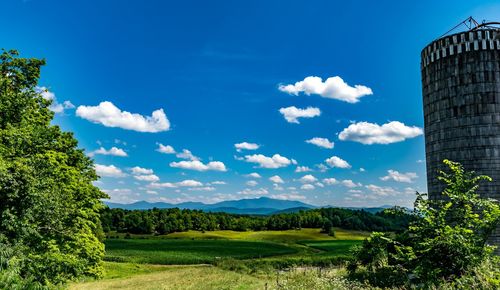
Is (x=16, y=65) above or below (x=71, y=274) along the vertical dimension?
above

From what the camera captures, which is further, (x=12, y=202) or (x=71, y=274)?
(x=71, y=274)

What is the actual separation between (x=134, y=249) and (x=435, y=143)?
200ft

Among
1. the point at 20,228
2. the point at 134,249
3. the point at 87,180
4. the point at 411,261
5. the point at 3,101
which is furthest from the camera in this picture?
the point at 134,249

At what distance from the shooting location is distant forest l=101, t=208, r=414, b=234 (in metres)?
106

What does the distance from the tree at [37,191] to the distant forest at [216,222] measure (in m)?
→ 79.4

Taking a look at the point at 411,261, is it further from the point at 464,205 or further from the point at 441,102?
the point at 441,102

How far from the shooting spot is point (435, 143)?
74.5 feet

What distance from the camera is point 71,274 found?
20.8 m

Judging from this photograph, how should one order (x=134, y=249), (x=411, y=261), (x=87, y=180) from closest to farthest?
(x=411, y=261)
(x=87, y=180)
(x=134, y=249)

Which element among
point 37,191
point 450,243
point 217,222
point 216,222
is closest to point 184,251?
point 216,222

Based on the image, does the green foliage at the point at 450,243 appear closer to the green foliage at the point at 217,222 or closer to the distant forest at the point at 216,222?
the distant forest at the point at 216,222

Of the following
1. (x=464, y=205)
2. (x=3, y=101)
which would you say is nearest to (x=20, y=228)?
(x=3, y=101)

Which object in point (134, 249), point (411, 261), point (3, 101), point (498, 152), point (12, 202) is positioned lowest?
point (134, 249)

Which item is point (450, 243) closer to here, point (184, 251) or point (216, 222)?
point (184, 251)
